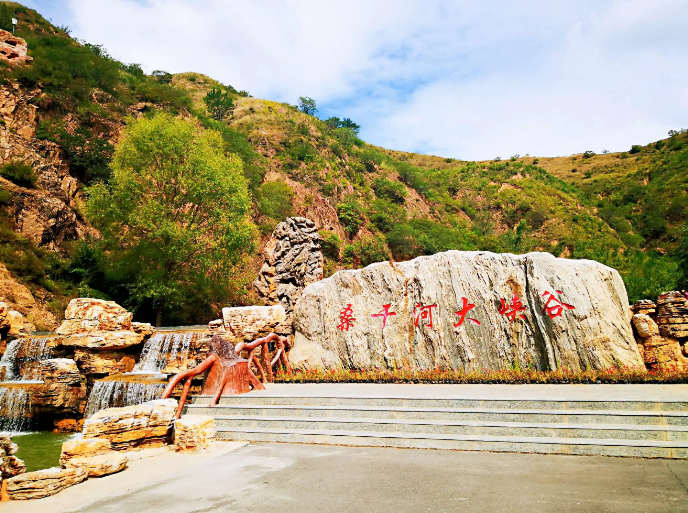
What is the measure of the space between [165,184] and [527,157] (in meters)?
60.9

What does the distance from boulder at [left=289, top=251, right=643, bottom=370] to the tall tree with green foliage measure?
8.84m

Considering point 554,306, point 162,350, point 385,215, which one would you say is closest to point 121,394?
point 162,350

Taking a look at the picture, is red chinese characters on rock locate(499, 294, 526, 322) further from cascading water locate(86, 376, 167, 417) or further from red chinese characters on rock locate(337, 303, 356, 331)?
cascading water locate(86, 376, 167, 417)

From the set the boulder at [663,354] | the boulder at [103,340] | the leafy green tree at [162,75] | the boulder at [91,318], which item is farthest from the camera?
the leafy green tree at [162,75]

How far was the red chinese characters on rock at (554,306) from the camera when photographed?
874 cm

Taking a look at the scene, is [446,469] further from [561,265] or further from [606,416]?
[561,265]

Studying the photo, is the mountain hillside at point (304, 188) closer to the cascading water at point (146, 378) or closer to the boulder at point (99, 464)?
the cascading water at point (146, 378)

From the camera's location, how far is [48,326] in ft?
53.4

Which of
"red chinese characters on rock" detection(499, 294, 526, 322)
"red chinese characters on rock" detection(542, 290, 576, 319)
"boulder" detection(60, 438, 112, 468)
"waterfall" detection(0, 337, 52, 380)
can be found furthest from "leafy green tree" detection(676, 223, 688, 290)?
"waterfall" detection(0, 337, 52, 380)

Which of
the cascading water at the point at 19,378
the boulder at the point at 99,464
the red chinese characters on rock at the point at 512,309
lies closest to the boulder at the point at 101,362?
the cascading water at the point at 19,378

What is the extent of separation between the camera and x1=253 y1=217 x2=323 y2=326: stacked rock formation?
1730 cm

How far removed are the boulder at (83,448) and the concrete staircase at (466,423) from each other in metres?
1.69

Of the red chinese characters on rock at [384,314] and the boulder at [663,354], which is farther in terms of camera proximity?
the red chinese characters on rock at [384,314]

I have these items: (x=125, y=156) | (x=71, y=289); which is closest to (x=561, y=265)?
(x=125, y=156)
